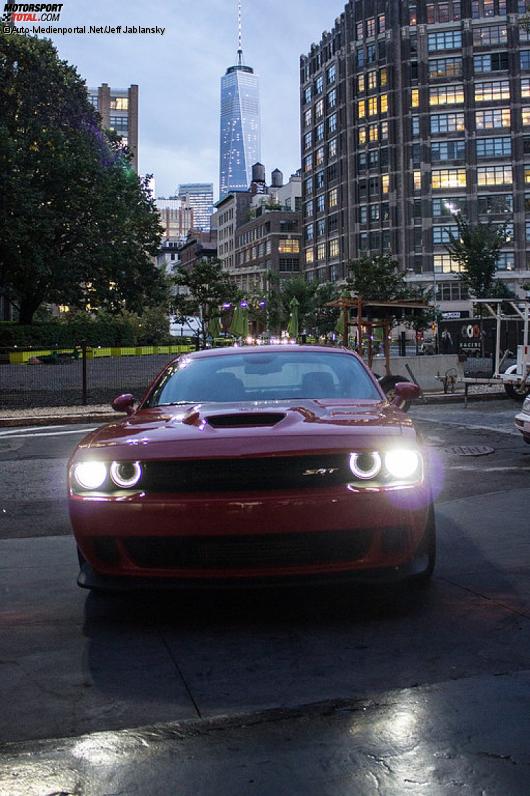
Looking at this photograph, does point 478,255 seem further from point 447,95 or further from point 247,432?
point 247,432

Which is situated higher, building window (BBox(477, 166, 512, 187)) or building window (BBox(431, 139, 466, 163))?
building window (BBox(431, 139, 466, 163))

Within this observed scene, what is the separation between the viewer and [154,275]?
1601 inches

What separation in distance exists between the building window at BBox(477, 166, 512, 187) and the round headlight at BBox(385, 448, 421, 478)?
7969cm

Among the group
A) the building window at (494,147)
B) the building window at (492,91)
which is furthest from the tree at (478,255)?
the building window at (492,91)

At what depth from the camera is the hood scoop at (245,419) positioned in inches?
154

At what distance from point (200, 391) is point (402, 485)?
189cm

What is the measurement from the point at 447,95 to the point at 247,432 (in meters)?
84.1

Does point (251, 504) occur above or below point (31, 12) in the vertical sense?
below

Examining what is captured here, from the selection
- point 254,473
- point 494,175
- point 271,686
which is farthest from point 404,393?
point 494,175

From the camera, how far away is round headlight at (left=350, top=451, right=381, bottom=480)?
364 centimetres

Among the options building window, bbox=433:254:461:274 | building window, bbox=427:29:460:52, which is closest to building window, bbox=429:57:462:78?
building window, bbox=427:29:460:52

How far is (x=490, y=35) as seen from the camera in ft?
253

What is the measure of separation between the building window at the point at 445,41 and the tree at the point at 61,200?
52.1 m

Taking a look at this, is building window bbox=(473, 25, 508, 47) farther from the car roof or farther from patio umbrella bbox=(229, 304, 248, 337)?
the car roof
